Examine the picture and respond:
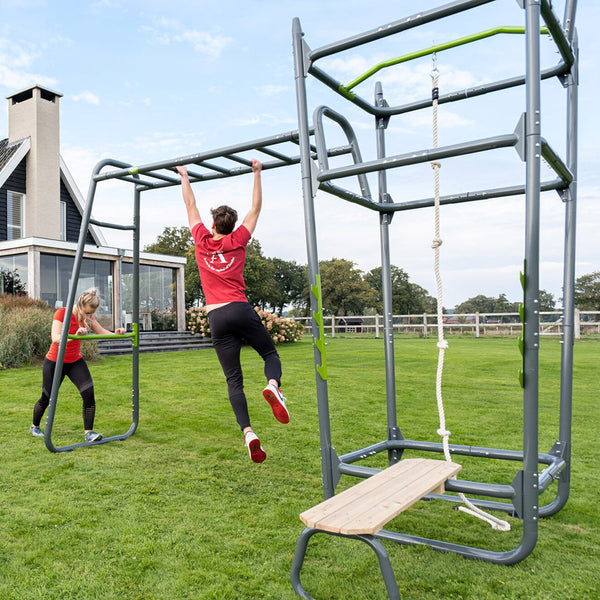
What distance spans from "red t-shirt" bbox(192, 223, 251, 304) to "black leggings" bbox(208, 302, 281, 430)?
3.3 inches

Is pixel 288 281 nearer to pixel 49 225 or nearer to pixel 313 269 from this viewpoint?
pixel 49 225

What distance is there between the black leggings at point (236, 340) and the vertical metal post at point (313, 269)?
0.73m

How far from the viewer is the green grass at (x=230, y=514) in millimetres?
2410

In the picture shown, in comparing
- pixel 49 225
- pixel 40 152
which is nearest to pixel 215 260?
pixel 49 225

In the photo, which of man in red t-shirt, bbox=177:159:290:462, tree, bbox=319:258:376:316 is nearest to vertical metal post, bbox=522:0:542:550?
man in red t-shirt, bbox=177:159:290:462

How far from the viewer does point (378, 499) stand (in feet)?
7.40

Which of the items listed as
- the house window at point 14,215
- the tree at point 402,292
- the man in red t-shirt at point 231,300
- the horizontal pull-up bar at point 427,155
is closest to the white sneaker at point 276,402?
the man in red t-shirt at point 231,300

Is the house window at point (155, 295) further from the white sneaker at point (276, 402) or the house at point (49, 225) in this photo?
the white sneaker at point (276, 402)

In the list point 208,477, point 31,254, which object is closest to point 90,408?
point 208,477

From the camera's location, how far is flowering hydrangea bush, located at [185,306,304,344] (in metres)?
17.6

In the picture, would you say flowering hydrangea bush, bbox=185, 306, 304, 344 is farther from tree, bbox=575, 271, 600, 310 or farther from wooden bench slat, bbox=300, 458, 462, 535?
tree, bbox=575, 271, 600, 310

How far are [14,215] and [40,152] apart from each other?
2.41m

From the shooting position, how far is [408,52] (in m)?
3.27

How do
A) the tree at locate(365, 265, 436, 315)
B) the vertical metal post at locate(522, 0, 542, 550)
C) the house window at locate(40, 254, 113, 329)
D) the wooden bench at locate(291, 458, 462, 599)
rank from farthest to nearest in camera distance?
the tree at locate(365, 265, 436, 315) → the house window at locate(40, 254, 113, 329) → the vertical metal post at locate(522, 0, 542, 550) → the wooden bench at locate(291, 458, 462, 599)
